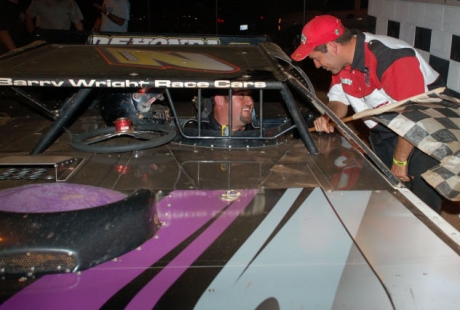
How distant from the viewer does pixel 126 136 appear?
2910 mm

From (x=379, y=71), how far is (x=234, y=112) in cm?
83

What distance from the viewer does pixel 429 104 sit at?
2.52m

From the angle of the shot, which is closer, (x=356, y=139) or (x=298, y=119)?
(x=356, y=139)

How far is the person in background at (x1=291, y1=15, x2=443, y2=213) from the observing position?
2711 millimetres

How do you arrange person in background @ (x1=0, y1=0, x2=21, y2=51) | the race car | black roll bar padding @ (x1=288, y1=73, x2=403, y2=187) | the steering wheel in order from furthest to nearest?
person in background @ (x1=0, y1=0, x2=21, y2=51)
the steering wheel
black roll bar padding @ (x1=288, y1=73, x2=403, y2=187)
the race car

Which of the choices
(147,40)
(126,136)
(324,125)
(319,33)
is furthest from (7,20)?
(324,125)

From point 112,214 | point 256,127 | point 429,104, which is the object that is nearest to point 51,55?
point 256,127

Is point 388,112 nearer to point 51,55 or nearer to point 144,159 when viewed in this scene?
point 144,159

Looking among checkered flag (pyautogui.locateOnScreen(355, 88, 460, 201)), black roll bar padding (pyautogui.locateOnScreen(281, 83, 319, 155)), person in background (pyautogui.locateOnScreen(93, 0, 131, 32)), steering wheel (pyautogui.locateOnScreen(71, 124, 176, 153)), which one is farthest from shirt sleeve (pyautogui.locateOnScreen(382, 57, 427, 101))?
person in background (pyautogui.locateOnScreen(93, 0, 131, 32))

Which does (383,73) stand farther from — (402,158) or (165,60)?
(165,60)

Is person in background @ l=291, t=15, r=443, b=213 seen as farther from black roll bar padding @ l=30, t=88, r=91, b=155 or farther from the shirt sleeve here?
black roll bar padding @ l=30, t=88, r=91, b=155

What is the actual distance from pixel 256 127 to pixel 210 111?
1.21 ft

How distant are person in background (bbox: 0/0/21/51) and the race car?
3.44 metres

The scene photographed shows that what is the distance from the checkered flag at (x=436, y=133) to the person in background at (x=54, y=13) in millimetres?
5111
